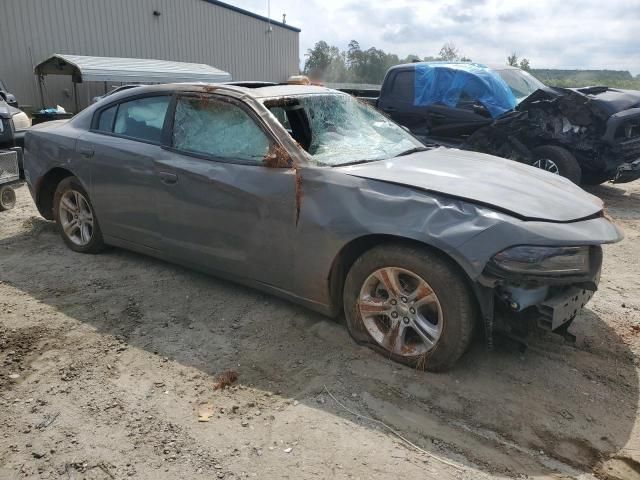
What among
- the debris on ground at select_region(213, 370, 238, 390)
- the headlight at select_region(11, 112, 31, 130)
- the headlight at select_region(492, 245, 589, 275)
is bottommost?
the debris on ground at select_region(213, 370, 238, 390)

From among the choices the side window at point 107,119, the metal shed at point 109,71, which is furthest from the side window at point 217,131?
the metal shed at point 109,71

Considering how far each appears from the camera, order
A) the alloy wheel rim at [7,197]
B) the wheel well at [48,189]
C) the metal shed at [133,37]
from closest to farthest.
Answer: the wheel well at [48,189] < the alloy wheel rim at [7,197] < the metal shed at [133,37]

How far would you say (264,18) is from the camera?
24.8m

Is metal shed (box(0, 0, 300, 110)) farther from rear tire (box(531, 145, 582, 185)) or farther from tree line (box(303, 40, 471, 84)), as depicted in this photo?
rear tire (box(531, 145, 582, 185))

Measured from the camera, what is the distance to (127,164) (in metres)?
4.19

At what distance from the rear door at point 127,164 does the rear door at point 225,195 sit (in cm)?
15

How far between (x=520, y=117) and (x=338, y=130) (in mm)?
5125

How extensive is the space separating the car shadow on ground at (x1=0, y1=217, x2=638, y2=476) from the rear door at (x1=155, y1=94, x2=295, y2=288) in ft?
1.16

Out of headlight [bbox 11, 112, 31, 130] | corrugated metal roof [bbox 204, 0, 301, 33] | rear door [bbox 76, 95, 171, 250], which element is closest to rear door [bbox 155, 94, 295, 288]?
rear door [bbox 76, 95, 171, 250]

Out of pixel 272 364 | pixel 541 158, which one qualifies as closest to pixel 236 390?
pixel 272 364

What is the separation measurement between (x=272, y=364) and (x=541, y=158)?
20.1 feet

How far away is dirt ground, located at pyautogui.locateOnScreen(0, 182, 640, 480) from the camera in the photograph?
2391 millimetres

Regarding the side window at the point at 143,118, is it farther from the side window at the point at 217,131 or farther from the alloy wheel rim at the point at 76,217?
the alloy wheel rim at the point at 76,217

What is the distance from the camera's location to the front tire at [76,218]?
4742mm
